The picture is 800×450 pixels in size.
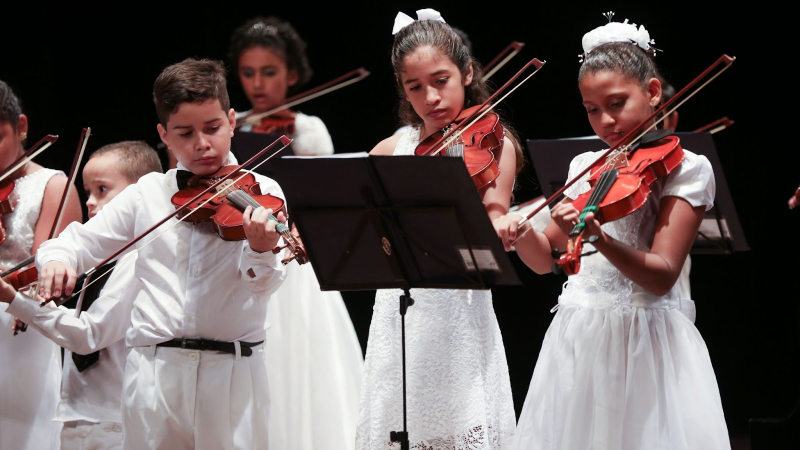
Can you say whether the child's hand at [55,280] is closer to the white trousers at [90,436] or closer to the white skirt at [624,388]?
the white trousers at [90,436]

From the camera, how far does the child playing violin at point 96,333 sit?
2.48 m

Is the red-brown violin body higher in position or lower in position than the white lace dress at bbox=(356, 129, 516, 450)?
higher

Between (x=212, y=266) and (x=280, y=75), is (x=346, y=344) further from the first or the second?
(x=280, y=75)

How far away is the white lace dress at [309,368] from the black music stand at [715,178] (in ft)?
2.77

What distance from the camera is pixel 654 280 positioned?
74.5 inches

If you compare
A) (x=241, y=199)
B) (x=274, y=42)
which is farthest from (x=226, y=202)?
(x=274, y=42)

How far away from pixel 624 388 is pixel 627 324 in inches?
5.3

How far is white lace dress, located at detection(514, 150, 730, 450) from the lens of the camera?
1.89 metres

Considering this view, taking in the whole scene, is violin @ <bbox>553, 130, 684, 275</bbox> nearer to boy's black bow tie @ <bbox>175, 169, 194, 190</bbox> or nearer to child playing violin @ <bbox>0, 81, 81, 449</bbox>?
boy's black bow tie @ <bbox>175, 169, 194, 190</bbox>

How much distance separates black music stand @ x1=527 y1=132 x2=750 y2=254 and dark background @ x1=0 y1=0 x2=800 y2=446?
903 mm

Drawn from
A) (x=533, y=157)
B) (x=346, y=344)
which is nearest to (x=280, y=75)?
(x=346, y=344)

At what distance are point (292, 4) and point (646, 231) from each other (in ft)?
9.70

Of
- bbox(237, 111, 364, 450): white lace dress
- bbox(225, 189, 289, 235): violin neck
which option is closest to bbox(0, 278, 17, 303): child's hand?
bbox(225, 189, 289, 235): violin neck

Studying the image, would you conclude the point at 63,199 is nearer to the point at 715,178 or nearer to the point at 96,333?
the point at 96,333
